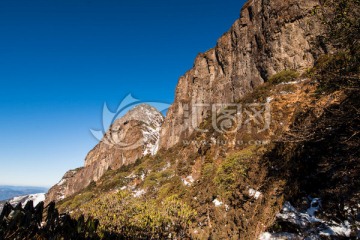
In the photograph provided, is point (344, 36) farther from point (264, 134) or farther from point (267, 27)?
point (267, 27)

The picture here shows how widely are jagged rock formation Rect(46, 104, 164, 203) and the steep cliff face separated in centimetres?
1839

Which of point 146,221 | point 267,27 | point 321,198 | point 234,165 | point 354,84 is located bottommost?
point 146,221

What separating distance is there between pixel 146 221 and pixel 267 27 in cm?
4033

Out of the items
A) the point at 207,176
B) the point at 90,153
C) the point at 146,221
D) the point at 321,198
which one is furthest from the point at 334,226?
the point at 90,153

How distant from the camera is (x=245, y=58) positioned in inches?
1885

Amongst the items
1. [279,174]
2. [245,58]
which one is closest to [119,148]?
[245,58]

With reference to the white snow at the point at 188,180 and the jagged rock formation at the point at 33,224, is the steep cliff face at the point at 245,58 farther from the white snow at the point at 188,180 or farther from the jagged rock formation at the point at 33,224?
the jagged rock formation at the point at 33,224

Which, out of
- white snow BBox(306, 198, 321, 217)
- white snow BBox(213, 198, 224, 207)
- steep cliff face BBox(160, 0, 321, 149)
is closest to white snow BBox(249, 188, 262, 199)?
white snow BBox(213, 198, 224, 207)

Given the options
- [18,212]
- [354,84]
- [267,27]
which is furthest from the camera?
[267,27]

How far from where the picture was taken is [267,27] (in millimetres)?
42438

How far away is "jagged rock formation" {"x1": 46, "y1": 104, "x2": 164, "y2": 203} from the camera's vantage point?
88.9 metres

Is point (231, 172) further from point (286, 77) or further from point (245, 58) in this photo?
point (245, 58)

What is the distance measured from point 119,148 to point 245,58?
2562 inches

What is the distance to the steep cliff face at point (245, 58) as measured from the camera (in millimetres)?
37719
